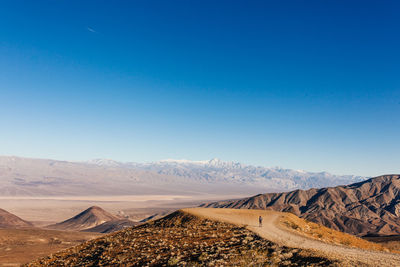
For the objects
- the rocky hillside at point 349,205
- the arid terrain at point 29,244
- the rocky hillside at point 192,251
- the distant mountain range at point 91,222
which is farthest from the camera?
the distant mountain range at point 91,222

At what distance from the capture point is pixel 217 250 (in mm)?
18953

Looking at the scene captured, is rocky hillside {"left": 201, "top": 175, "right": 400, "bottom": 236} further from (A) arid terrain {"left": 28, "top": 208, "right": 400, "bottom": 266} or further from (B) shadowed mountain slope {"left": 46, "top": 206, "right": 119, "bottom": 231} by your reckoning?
(A) arid terrain {"left": 28, "top": 208, "right": 400, "bottom": 266}

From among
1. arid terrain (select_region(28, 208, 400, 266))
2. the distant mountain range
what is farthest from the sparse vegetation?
the distant mountain range

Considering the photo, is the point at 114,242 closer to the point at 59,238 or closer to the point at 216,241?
the point at 216,241

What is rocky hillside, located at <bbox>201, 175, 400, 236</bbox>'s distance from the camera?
129 meters

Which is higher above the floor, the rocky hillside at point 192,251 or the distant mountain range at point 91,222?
the rocky hillside at point 192,251

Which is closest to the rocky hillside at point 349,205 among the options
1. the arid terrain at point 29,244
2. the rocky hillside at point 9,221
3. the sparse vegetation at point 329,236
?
the arid terrain at point 29,244

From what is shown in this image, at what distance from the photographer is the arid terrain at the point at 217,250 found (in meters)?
Result: 16.2

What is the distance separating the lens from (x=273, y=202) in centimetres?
17125

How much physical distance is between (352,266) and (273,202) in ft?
542

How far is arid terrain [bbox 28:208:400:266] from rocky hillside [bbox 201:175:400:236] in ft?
388

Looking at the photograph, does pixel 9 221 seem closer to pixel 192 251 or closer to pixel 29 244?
pixel 29 244

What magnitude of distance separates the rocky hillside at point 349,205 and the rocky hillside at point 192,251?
119 metres

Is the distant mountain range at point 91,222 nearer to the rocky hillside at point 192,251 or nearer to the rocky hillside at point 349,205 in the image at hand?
the rocky hillside at point 349,205
